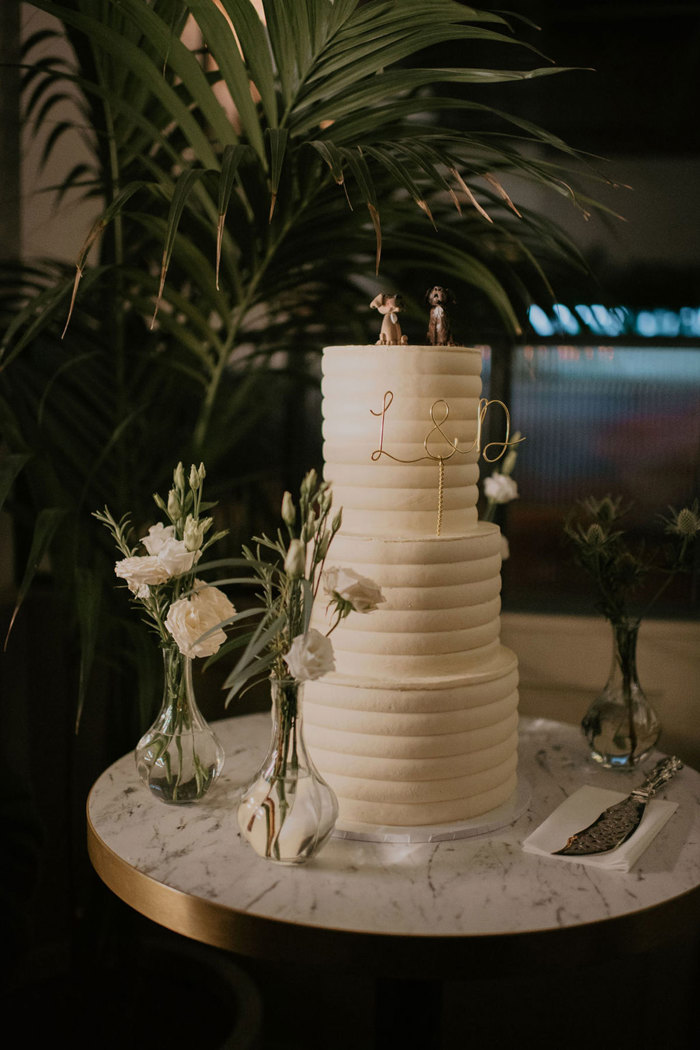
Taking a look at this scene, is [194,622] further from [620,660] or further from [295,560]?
[620,660]

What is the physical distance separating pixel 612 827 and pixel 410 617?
0.38m

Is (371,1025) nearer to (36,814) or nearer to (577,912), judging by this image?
(36,814)

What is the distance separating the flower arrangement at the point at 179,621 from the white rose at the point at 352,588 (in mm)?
180

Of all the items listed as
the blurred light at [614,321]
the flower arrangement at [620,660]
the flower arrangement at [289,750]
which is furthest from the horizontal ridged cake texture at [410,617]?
the blurred light at [614,321]

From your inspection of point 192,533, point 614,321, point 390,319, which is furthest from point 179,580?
point 614,321

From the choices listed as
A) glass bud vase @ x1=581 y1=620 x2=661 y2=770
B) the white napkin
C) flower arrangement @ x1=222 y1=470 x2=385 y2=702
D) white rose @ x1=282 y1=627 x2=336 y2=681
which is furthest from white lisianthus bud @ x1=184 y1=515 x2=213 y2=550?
glass bud vase @ x1=581 y1=620 x2=661 y2=770

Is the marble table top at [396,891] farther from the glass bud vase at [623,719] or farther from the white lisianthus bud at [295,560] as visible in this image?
the white lisianthus bud at [295,560]

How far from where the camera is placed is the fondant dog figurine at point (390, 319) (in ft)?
4.32

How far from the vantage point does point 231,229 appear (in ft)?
5.89

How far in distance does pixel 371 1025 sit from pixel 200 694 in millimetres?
796

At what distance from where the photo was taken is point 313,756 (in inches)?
50.9

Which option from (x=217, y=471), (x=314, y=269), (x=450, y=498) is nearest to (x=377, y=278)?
(x=314, y=269)

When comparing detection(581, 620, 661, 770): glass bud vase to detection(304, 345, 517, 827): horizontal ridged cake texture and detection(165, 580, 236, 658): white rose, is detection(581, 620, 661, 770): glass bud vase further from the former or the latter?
detection(165, 580, 236, 658): white rose

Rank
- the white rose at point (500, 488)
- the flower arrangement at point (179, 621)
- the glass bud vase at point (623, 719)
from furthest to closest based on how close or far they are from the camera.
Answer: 1. the white rose at point (500, 488)
2. the glass bud vase at point (623, 719)
3. the flower arrangement at point (179, 621)
